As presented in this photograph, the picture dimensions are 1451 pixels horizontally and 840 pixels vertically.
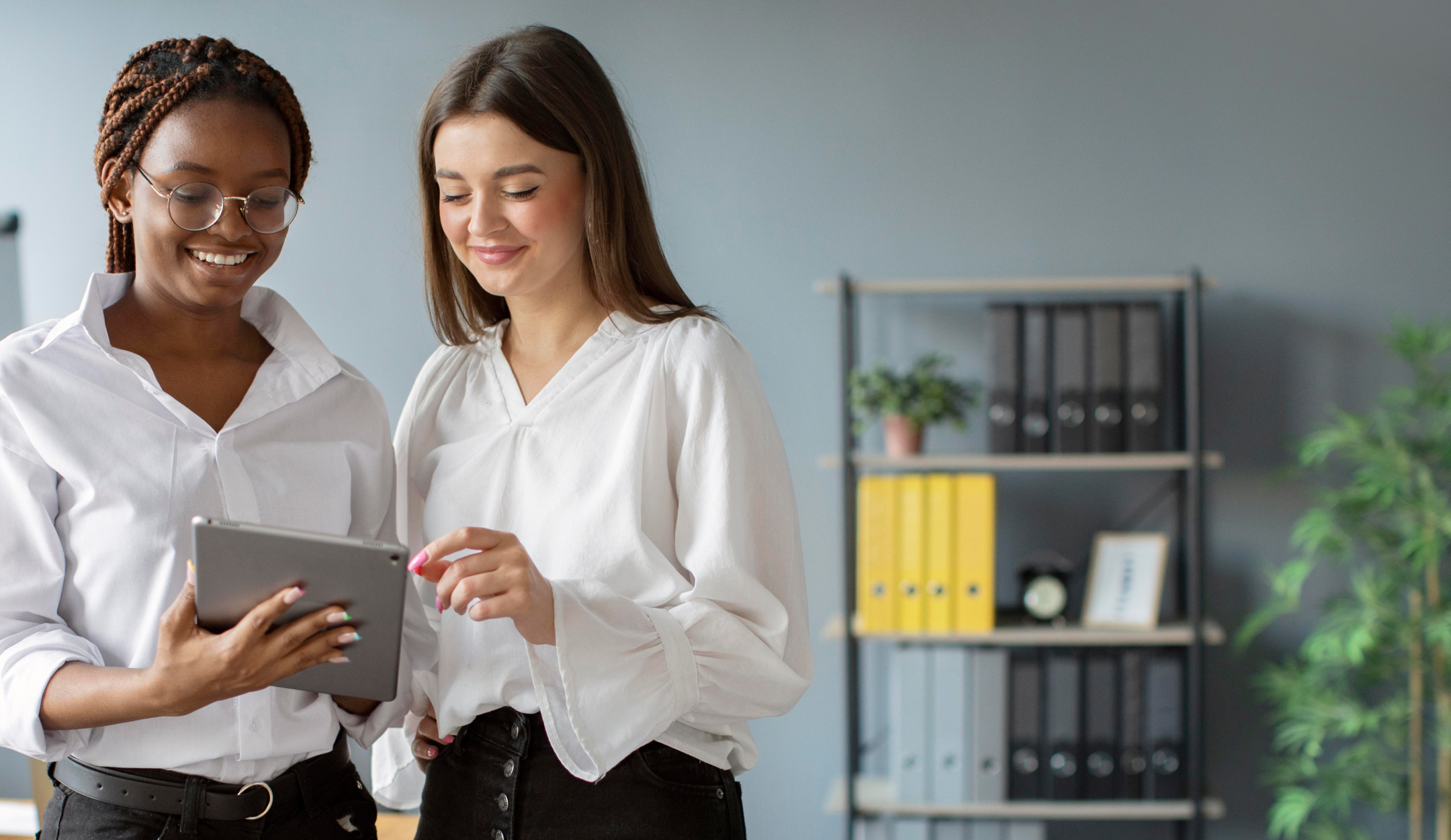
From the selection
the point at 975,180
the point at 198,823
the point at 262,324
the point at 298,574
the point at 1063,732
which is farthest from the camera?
the point at 975,180

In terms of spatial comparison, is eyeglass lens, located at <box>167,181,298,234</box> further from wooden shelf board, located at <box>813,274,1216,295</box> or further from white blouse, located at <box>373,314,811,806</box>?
wooden shelf board, located at <box>813,274,1216,295</box>

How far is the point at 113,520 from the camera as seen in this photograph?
0.96m

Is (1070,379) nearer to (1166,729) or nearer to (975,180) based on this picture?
(975,180)

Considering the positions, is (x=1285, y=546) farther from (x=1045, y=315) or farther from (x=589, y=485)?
(x=589, y=485)

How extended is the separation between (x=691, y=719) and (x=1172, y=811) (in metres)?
2.04

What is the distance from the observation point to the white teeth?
1.04 meters

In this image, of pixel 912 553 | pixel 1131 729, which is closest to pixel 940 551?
pixel 912 553

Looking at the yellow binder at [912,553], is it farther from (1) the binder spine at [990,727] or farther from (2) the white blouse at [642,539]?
(2) the white blouse at [642,539]

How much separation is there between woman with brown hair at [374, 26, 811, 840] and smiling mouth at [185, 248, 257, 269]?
0.21 m

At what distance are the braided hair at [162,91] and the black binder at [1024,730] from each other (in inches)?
86.0

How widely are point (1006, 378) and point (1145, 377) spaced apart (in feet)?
1.11

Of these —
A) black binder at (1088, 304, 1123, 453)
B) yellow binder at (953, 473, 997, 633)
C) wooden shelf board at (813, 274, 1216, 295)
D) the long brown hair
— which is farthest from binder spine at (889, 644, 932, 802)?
the long brown hair

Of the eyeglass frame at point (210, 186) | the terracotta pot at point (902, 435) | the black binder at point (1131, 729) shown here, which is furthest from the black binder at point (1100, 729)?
the eyeglass frame at point (210, 186)

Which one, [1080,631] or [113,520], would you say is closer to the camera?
[113,520]
